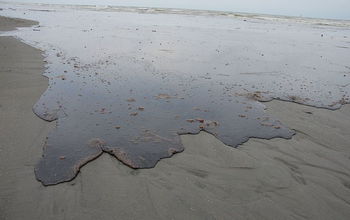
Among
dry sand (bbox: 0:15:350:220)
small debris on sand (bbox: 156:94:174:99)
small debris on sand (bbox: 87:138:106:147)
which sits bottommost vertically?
dry sand (bbox: 0:15:350:220)

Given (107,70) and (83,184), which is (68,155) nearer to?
(83,184)

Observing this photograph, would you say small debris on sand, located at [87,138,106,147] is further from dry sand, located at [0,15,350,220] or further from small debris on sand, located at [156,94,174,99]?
small debris on sand, located at [156,94,174,99]

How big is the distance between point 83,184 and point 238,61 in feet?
30.1

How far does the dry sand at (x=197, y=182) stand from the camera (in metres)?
3.10

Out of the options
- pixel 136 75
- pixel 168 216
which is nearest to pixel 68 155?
pixel 168 216

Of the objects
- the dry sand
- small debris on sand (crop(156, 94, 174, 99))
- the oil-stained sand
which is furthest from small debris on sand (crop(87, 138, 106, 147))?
small debris on sand (crop(156, 94, 174, 99))

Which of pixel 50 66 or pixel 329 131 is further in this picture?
pixel 50 66

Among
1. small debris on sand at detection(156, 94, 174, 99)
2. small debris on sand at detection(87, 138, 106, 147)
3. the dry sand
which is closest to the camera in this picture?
the dry sand

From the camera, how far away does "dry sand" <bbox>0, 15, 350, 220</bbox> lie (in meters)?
3.10

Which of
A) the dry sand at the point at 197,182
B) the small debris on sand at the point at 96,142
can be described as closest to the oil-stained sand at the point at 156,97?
the small debris on sand at the point at 96,142

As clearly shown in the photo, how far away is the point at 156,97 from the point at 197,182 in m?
3.30

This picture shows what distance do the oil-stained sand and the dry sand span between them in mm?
233

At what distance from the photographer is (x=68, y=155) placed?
3975mm

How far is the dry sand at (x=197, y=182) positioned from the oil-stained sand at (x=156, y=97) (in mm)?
233
